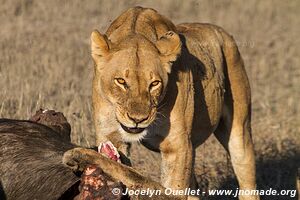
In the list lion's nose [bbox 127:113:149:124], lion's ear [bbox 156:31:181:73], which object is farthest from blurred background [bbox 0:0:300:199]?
lion's nose [bbox 127:113:149:124]

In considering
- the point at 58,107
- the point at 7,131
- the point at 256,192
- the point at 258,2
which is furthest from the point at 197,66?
the point at 258,2

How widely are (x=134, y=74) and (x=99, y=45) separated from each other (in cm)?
39

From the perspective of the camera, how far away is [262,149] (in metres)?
10.4

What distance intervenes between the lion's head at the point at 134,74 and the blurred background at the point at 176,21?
2.20 m

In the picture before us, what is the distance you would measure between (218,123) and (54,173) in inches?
122

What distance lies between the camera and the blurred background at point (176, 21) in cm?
986

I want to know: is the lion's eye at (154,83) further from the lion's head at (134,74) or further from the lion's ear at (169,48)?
the lion's ear at (169,48)

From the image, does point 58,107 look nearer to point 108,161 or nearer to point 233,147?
point 233,147

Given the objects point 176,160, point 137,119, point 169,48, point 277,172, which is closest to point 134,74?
point 137,119

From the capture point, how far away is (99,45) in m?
6.82

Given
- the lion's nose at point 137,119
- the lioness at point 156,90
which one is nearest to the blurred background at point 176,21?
the lioness at point 156,90

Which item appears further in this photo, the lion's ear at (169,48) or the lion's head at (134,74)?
the lion's ear at (169,48)

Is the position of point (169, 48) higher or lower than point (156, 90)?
higher

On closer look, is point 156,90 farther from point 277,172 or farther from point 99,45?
point 277,172
